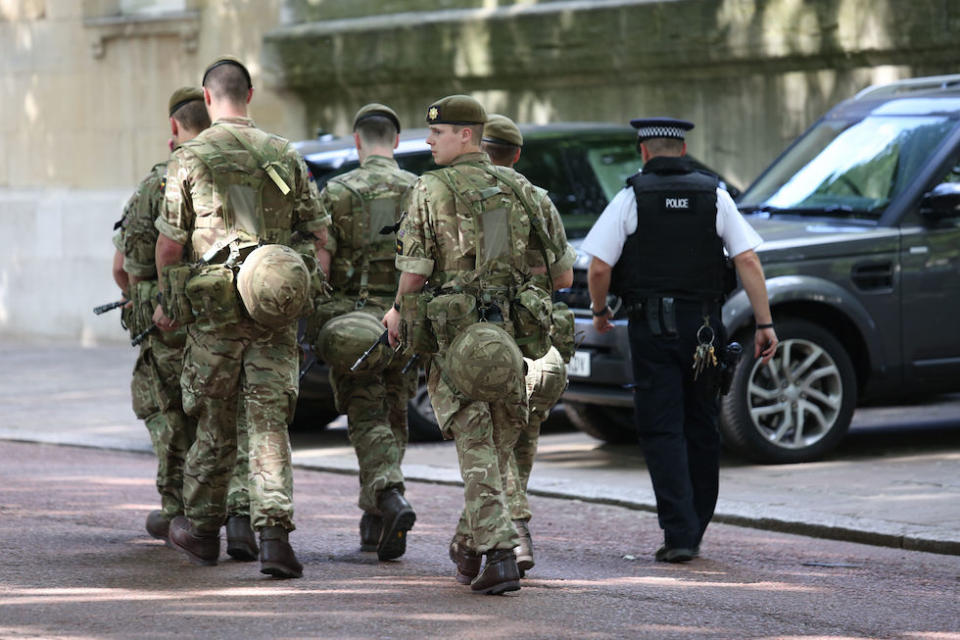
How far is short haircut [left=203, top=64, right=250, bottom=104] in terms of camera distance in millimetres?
7156

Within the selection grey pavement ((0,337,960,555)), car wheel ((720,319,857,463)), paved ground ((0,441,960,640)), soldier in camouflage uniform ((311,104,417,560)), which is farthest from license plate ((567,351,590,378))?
soldier in camouflage uniform ((311,104,417,560))

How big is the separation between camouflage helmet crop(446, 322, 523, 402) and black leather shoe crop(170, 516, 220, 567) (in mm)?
1372

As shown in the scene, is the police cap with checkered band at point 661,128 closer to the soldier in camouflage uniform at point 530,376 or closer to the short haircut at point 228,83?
the soldier in camouflage uniform at point 530,376

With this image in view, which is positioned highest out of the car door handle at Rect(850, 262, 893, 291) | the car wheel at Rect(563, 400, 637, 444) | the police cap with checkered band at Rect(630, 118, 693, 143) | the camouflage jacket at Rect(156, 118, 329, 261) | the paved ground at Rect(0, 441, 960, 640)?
the police cap with checkered band at Rect(630, 118, 693, 143)

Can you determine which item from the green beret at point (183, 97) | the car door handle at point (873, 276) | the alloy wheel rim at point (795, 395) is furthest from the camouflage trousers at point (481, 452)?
the car door handle at point (873, 276)

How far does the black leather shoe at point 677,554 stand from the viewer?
757cm

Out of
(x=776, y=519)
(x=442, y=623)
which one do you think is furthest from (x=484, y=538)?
(x=776, y=519)

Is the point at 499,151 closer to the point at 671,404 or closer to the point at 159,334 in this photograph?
the point at 671,404

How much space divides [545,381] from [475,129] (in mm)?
1038

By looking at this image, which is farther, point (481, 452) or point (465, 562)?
point (465, 562)

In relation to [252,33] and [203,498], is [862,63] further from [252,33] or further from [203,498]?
[203,498]

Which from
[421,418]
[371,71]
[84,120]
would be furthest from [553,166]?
[84,120]

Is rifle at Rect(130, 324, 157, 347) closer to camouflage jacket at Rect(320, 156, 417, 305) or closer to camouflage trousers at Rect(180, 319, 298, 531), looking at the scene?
camouflage trousers at Rect(180, 319, 298, 531)

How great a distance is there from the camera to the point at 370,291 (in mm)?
7883
